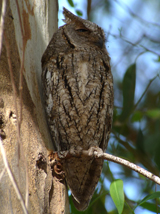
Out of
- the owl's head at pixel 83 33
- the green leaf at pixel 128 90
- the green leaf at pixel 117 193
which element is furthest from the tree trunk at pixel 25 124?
the green leaf at pixel 128 90

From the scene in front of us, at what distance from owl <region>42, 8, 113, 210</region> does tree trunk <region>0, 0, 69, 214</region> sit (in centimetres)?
10

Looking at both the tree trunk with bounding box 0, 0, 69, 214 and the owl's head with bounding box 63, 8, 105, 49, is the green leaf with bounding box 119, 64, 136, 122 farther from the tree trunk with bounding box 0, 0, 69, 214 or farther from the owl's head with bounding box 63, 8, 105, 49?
the tree trunk with bounding box 0, 0, 69, 214

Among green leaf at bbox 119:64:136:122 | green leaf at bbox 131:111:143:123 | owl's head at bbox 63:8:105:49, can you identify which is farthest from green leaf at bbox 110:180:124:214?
green leaf at bbox 131:111:143:123

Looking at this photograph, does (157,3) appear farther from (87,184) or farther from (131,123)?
(87,184)

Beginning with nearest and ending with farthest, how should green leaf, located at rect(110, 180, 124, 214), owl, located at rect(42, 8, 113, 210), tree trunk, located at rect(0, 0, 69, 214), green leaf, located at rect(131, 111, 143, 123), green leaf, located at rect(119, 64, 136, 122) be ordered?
tree trunk, located at rect(0, 0, 69, 214) → green leaf, located at rect(110, 180, 124, 214) → owl, located at rect(42, 8, 113, 210) → green leaf, located at rect(119, 64, 136, 122) → green leaf, located at rect(131, 111, 143, 123)

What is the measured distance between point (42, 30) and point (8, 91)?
0.85 metres

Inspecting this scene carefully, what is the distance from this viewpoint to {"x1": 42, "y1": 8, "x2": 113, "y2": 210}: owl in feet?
6.33

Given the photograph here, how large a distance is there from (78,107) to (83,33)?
0.73 m

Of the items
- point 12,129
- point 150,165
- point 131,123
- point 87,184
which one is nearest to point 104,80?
point 87,184

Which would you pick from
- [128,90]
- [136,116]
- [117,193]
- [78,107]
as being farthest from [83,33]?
[136,116]

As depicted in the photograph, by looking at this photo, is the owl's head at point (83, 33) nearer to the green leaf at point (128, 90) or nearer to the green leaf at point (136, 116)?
the green leaf at point (128, 90)

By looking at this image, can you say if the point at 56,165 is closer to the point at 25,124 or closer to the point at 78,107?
the point at 25,124

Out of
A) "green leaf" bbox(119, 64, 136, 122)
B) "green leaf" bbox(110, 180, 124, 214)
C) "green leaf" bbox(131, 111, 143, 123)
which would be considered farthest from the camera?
"green leaf" bbox(131, 111, 143, 123)

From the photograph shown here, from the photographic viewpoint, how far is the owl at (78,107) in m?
1.93
